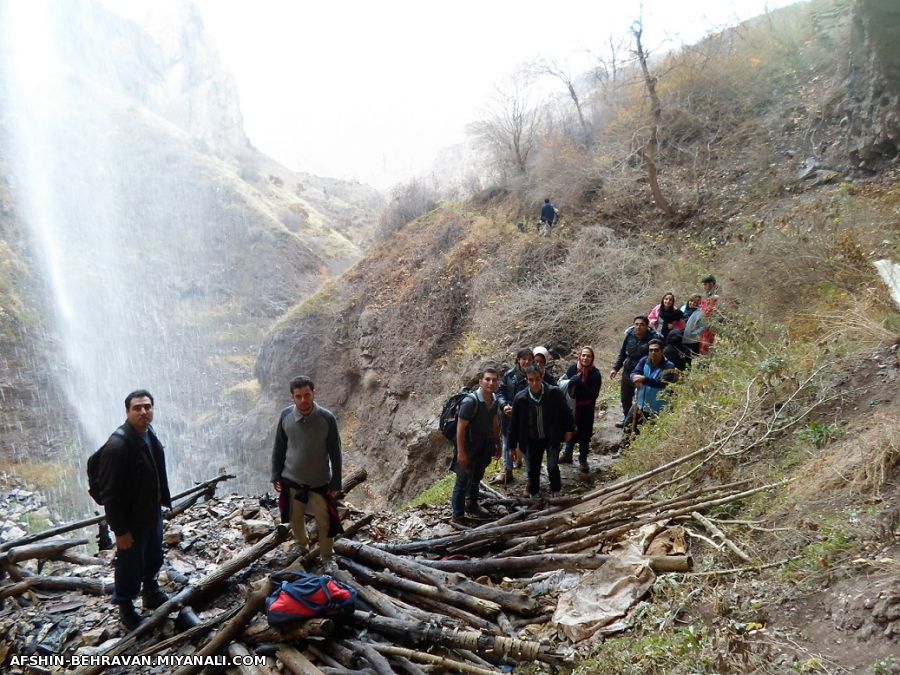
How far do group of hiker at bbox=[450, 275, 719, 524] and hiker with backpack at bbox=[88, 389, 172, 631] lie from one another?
2894 mm

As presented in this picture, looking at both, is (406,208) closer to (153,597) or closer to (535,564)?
(153,597)

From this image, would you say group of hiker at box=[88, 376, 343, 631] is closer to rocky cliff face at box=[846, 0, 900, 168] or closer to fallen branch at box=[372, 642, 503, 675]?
fallen branch at box=[372, 642, 503, 675]

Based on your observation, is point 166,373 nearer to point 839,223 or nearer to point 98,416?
point 98,416

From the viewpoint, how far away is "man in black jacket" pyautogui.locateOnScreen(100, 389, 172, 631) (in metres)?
4.05

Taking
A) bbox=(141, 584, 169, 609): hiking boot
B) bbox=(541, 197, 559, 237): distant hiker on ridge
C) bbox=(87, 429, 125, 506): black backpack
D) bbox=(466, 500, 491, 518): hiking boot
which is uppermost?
bbox=(541, 197, 559, 237): distant hiker on ridge

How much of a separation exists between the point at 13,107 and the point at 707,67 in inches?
2226

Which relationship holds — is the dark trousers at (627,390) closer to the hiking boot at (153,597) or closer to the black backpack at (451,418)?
the black backpack at (451,418)

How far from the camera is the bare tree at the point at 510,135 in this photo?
21.1 meters

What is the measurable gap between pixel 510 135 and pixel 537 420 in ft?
59.5

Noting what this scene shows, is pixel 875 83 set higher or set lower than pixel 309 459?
higher

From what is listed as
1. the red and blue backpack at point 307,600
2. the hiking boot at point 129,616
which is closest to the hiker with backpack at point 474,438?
the red and blue backpack at point 307,600

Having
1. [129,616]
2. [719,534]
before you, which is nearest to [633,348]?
[719,534]

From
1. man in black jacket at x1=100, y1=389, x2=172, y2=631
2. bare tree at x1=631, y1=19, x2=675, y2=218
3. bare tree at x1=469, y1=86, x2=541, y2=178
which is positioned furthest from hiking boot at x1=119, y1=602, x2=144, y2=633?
bare tree at x1=469, y1=86, x2=541, y2=178

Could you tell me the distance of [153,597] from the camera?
4.61 meters
